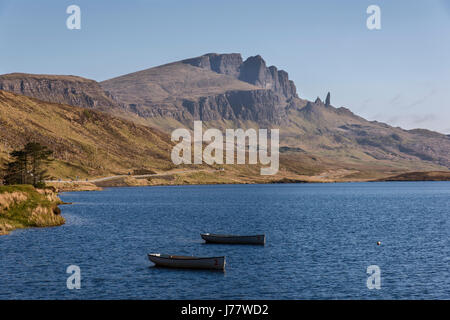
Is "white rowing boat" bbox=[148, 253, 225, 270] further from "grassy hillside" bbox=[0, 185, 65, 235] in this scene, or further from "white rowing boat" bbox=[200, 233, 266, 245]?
"grassy hillside" bbox=[0, 185, 65, 235]

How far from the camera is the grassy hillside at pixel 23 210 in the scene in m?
90.2

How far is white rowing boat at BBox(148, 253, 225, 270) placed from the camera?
6112 centimetres

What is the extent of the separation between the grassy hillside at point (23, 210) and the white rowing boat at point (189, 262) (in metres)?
35.0

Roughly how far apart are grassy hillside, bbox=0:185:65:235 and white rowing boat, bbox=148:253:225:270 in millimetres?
34955

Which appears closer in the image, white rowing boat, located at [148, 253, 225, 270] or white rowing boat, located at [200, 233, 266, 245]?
white rowing boat, located at [148, 253, 225, 270]

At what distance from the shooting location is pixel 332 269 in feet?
203

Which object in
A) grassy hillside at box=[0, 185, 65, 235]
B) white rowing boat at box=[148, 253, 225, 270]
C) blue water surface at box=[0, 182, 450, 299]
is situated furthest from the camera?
grassy hillside at box=[0, 185, 65, 235]

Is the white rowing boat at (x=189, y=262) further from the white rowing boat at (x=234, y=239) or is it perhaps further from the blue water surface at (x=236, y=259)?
the white rowing boat at (x=234, y=239)

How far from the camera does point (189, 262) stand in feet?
203

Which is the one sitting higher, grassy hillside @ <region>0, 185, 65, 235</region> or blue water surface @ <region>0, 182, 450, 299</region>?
grassy hillside @ <region>0, 185, 65, 235</region>

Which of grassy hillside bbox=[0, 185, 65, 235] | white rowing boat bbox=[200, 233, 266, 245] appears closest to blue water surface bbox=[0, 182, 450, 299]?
white rowing boat bbox=[200, 233, 266, 245]

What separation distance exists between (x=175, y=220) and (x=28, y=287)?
241 ft
